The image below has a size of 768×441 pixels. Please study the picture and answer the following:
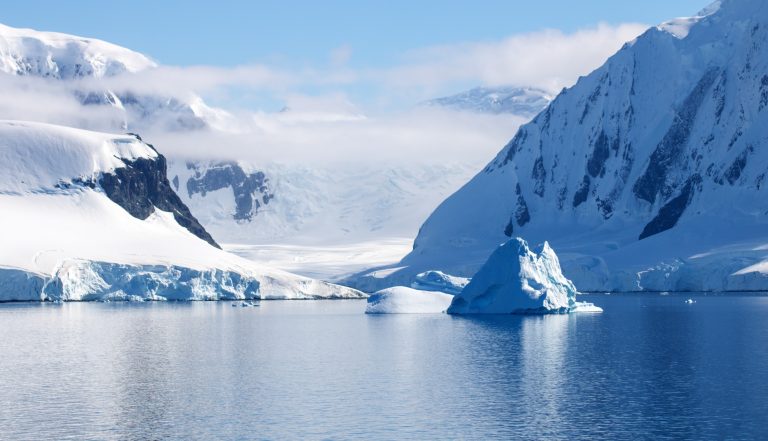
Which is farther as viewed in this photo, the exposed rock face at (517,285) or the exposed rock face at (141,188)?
the exposed rock face at (141,188)

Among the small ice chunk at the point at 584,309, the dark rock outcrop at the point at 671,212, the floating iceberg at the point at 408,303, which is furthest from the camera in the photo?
the dark rock outcrop at the point at 671,212

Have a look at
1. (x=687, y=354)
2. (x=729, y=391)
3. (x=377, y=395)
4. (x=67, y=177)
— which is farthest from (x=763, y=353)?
(x=67, y=177)

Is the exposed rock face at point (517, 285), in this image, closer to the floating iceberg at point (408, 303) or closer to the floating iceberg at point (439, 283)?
the floating iceberg at point (408, 303)

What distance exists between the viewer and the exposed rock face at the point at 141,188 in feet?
583

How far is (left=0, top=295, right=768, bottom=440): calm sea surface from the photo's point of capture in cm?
3878

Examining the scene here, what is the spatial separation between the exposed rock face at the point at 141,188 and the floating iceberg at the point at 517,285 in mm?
95276

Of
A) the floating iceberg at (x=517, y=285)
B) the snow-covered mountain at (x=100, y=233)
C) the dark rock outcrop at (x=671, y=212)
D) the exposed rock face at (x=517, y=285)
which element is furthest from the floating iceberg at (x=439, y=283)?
the dark rock outcrop at (x=671, y=212)

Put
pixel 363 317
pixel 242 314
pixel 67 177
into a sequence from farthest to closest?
pixel 67 177, pixel 242 314, pixel 363 317

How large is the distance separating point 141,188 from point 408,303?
9613cm

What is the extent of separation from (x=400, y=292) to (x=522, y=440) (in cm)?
6910

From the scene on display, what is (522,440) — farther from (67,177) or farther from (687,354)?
(67,177)

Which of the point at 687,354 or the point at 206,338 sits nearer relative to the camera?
the point at 687,354

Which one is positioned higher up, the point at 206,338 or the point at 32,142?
the point at 32,142

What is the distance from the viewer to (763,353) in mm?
58281
